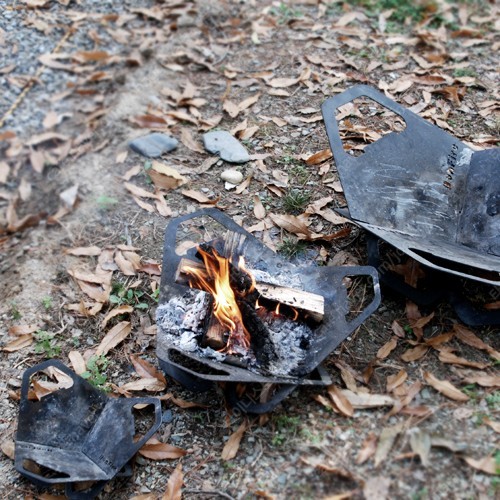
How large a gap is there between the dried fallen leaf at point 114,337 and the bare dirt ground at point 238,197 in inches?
1.5

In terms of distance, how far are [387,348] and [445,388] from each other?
0.36 m

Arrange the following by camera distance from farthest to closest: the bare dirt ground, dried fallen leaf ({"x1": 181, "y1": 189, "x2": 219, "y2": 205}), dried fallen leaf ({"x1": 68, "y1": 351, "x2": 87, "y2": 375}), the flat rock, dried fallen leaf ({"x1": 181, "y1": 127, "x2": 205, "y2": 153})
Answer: dried fallen leaf ({"x1": 181, "y1": 127, "x2": 205, "y2": 153}), the flat rock, dried fallen leaf ({"x1": 181, "y1": 189, "x2": 219, "y2": 205}), dried fallen leaf ({"x1": 68, "y1": 351, "x2": 87, "y2": 375}), the bare dirt ground

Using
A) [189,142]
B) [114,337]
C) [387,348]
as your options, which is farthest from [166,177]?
[387,348]

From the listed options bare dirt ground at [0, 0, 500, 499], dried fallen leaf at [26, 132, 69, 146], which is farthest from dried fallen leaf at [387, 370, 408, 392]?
dried fallen leaf at [26, 132, 69, 146]

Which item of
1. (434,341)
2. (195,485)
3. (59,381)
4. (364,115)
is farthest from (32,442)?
(364,115)

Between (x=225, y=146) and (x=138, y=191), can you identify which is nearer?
(x=138, y=191)

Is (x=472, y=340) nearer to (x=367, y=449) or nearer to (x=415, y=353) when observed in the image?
(x=415, y=353)

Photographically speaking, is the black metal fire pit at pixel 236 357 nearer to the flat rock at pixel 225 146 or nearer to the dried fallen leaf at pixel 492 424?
the dried fallen leaf at pixel 492 424

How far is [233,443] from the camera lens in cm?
273

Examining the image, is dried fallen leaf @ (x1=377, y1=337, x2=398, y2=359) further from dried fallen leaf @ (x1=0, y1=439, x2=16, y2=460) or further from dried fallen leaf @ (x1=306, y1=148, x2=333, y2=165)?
dried fallen leaf @ (x1=0, y1=439, x2=16, y2=460)

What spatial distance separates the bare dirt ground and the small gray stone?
0.21 ft

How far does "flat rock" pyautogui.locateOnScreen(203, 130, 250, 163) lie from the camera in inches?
164

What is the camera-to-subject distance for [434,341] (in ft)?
9.57

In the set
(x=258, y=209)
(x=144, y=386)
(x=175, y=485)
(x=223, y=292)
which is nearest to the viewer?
(x=175, y=485)
